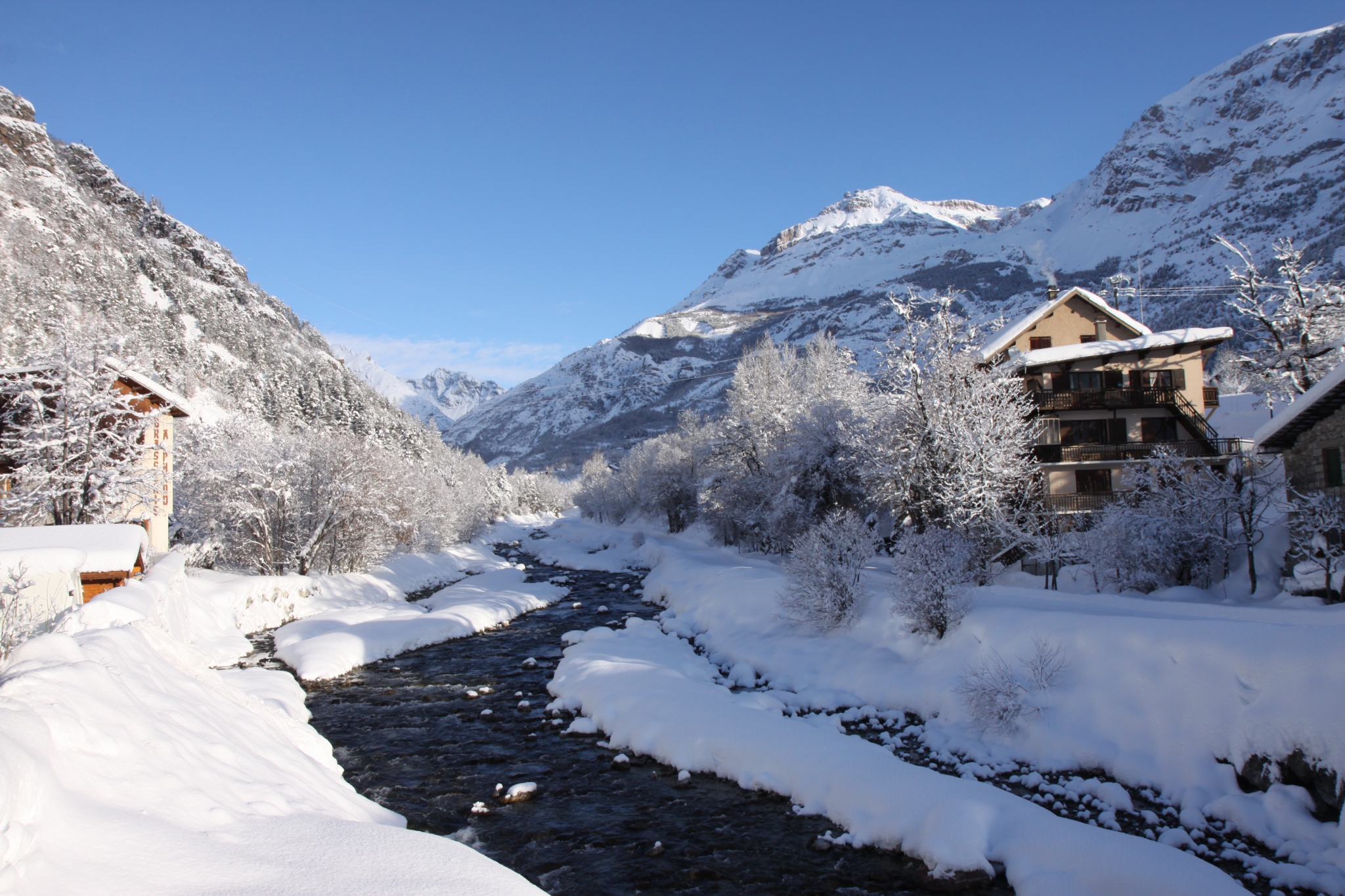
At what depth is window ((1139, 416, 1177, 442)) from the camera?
3456cm

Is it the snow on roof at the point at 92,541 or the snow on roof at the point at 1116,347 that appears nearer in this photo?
the snow on roof at the point at 92,541

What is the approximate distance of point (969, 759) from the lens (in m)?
14.8

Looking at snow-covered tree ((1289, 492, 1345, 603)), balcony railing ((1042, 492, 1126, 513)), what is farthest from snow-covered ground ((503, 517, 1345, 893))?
balcony railing ((1042, 492, 1126, 513))

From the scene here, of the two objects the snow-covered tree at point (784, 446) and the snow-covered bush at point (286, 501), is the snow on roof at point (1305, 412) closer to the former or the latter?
the snow-covered tree at point (784, 446)

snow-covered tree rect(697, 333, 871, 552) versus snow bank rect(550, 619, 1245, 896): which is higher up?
snow-covered tree rect(697, 333, 871, 552)

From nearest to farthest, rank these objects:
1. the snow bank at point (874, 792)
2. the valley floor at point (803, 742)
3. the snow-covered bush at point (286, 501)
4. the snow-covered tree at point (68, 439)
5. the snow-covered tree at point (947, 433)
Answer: the valley floor at point (803, 742), the snow bank at point (874, 792), the snow-covered tree at point (68, 439), the snow-covered tree at point (947, 433), the snow-covered bush at point (286, 501)

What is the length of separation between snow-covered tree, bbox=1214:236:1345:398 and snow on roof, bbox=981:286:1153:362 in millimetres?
5385

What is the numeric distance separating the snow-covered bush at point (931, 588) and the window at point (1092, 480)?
17.5 metres

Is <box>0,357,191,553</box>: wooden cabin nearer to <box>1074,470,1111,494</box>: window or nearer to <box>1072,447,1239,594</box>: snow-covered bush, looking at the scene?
<box>1072,447,1239,594</box>: snow-covered bush

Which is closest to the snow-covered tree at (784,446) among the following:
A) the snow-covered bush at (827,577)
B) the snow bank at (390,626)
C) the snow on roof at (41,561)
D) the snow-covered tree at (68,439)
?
the snow-covered bush at (827,577)

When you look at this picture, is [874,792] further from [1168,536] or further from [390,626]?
[390,626]

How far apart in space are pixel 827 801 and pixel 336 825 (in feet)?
27.1

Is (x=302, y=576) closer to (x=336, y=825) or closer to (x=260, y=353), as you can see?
(x=336, y=825)

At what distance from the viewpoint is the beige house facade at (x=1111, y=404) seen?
3331 cm
